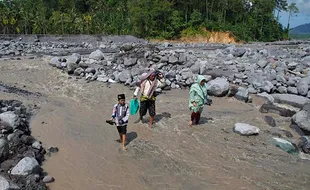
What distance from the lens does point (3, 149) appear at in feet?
19.4

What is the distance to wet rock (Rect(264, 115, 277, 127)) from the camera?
916cm

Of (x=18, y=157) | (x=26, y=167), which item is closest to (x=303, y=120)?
(x=26, y=167)

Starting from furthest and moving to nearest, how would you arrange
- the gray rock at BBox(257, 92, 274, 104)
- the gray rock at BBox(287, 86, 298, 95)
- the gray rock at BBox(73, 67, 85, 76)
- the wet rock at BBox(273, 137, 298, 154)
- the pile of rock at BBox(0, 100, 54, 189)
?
the gray rock at BBox(73, 67, 85, 76)
the gray rock at BBox(287, 86, 298, 95)
the gray rock at BBox(257, 92, 274, 104)
the wet rock at BBox(273, 137, 298, 154)
the pile of rock at BBox(0, 100, 54, 189)

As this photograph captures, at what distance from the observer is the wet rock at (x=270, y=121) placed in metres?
9.16

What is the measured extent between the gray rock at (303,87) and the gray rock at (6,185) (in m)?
11.0

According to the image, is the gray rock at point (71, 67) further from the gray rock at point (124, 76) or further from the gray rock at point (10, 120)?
the gray rock at point (10, 120)

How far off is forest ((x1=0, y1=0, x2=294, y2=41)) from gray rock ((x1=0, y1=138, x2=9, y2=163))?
3686cm

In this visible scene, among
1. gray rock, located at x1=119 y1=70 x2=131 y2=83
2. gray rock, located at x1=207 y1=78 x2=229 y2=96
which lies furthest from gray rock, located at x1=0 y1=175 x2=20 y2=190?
gray rock, located at x1=119 y1=70 x2=131 y2=83

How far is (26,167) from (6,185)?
0.79 metres

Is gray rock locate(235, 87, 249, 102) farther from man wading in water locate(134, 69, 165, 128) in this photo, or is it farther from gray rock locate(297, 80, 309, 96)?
man wading in water locate(134, 69, 165, 128)

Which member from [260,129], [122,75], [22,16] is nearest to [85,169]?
[260,129]

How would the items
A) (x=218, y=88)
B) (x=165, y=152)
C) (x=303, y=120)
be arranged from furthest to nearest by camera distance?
(x=218, y=88) → (x=303, y=120) → (x=165, y=152)

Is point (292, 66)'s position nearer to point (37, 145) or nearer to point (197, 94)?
point (197, 94)

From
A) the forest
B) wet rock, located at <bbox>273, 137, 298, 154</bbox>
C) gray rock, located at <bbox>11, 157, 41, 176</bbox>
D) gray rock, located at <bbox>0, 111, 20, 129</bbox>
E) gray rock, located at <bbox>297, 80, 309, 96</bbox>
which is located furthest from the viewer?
the forest
